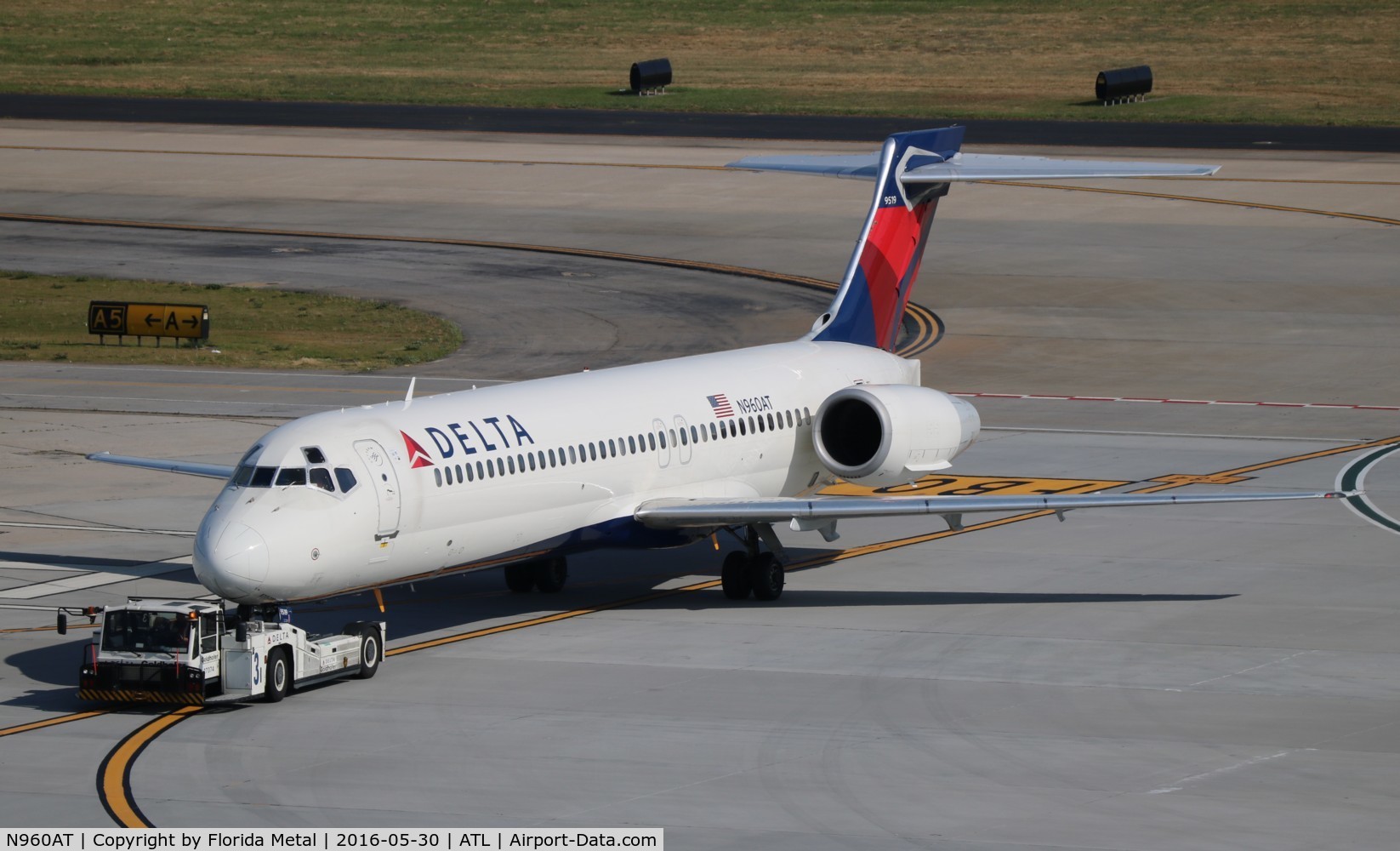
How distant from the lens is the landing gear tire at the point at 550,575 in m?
28.0

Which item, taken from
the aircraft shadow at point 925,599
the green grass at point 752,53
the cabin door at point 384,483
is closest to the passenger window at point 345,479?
the cabin door at point 384,483

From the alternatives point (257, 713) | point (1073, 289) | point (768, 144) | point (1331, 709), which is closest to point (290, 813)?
point (257, 713)

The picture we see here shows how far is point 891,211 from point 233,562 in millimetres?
15016

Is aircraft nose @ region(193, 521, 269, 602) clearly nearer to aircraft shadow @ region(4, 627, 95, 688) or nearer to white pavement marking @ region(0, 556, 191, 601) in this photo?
aircraft shadow @ region(4, 627, 95, 688)

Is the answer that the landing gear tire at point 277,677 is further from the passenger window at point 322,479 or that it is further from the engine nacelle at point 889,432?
the engine nacelle at point 889,432

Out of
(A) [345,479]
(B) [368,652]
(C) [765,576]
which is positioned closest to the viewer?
(A) [345,479]

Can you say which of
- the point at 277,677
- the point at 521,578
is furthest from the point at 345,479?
the point at 521,578

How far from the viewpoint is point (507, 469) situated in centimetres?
2498

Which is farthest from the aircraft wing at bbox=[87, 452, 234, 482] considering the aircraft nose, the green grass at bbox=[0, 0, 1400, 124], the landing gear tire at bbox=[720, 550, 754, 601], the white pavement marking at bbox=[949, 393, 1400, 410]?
the green grass at bbox=[0, 0, 1400, 124]

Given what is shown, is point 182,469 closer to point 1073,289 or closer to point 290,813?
point 290,813

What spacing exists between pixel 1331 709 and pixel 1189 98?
7042cm

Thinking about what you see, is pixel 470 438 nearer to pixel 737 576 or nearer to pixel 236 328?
pixel 737 576

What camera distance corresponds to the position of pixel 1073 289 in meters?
54.2

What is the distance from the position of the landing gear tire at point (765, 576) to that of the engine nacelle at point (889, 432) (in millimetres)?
2368
